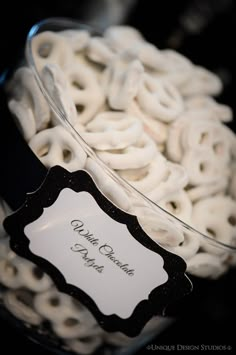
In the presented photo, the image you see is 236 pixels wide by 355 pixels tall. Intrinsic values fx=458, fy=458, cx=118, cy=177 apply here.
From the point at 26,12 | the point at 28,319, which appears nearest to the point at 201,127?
the point at 28,319

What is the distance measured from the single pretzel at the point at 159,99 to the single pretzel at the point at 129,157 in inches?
2.9

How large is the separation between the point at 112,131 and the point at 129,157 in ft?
0.10

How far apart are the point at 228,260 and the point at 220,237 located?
0.10 ft

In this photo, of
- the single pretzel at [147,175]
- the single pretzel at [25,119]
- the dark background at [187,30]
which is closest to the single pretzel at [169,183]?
the single pretzel at [147,175]

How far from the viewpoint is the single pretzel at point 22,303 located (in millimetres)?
468

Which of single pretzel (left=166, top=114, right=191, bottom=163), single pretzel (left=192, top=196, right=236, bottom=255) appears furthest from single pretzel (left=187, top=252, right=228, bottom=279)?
single pretzel (left=166, top=114, right=191, bottom=163)

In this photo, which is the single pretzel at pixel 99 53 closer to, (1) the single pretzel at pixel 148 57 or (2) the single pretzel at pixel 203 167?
(1) the single pretzel at pixel 148 57

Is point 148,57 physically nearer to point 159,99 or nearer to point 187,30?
point 159,99

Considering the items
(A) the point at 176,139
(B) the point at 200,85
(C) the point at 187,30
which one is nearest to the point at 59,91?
(A) the point at 176,139

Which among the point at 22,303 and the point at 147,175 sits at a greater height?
the point at 147,175

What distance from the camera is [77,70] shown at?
0.48 meters

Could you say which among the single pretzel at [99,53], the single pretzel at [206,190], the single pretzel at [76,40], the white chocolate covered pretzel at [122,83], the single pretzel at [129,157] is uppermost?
the single pretzel at [76,40]

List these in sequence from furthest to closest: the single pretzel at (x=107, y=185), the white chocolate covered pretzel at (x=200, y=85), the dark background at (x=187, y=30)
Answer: the dark background at (x=187, y=30) → the white chocolate covered pretzel at (x=200, y=85) → the single pretzel at (x=107, y=185)

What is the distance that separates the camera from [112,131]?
0.42 m
